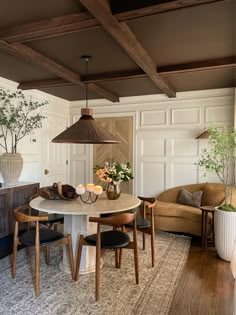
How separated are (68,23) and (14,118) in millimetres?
2260

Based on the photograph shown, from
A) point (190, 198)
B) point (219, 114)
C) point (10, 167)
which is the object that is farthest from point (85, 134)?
point (219, 114)

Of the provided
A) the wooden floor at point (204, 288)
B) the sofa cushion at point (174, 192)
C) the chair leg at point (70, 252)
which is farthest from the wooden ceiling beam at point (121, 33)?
the wooden floor at point (204, 288)

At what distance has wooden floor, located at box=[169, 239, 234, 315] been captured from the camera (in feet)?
7.17

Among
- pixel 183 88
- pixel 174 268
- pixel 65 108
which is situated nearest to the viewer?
pixel 174 268

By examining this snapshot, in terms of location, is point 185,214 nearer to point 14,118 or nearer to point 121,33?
point 121,33

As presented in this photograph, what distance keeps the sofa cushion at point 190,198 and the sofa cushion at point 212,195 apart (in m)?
0.09

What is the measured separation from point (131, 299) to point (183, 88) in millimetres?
3745

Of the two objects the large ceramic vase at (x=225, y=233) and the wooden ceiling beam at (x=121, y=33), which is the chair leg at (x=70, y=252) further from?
the wooden ceiling beam at (x=121, y=33)

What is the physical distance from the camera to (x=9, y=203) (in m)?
3.76

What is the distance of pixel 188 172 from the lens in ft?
16.4

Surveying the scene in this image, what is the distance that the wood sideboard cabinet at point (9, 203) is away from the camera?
3.65 meters

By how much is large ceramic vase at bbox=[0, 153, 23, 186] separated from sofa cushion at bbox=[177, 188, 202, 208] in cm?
282

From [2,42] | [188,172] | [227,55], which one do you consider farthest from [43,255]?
[227,55]

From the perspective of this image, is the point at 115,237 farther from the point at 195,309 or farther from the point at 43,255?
the point at 43,255
